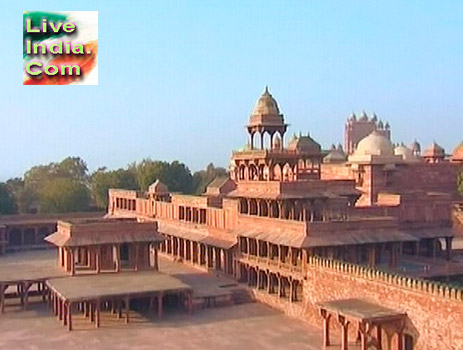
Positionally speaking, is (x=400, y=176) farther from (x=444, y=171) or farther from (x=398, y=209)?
(x=398, y=209)

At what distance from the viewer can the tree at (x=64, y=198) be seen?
258ft

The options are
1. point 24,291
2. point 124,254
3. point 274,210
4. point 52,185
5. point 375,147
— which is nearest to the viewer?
point 24,291

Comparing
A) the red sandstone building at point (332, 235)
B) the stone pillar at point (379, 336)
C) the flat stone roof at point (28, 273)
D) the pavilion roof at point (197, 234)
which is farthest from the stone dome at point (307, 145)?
the stone pillar at point (379, 336)

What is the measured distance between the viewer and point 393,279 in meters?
27.3

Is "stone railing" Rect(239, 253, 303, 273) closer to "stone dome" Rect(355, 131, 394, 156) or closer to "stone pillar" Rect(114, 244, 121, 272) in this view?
"stone pillar" Rect(114, 244, 121, 272)

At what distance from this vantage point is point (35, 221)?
219 feet

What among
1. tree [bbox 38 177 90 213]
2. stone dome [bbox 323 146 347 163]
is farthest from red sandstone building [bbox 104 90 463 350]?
tree [bbox 38 177 90 213]

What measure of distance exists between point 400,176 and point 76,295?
112ft

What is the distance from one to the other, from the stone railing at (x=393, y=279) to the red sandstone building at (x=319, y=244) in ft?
0.16

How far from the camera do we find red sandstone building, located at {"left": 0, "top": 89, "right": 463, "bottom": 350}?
2659cm

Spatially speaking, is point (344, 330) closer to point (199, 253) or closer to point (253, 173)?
point (199, 253)

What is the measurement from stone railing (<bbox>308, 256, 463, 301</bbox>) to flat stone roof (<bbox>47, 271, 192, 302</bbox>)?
739cm

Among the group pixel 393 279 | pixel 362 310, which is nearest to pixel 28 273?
pixel 362 310

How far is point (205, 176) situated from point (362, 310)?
83.6m
